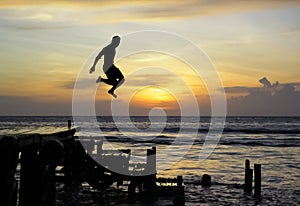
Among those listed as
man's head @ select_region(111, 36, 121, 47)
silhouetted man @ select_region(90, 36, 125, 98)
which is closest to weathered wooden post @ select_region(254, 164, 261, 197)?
silhouetted man @ select_region(90, 36, 125, 98)

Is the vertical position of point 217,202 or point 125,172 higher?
point 125,172

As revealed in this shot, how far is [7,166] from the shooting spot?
31.6 ft

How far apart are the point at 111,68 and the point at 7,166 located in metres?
4.77

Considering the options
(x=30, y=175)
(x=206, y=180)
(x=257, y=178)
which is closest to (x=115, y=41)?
(x=30, y=175)

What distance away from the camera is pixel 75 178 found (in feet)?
64.0

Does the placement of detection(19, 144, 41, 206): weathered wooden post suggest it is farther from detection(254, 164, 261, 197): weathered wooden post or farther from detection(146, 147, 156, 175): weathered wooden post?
detection(254, 164, 261, 197): weathered wooden post

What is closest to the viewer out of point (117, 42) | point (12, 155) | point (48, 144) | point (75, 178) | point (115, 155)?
point (12, 155)

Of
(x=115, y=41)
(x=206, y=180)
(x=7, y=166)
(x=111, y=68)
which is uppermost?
(x=115, y=41)

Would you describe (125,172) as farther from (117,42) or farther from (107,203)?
(117,42)

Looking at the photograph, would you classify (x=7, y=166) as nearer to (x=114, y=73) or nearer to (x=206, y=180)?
(x=114, y=73)

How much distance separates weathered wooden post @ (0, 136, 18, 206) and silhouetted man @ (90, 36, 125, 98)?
4020 mm

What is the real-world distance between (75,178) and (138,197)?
317 centimetres

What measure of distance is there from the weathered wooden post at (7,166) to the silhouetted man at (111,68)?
402cm

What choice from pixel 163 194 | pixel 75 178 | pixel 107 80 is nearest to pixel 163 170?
pixel 163 194
